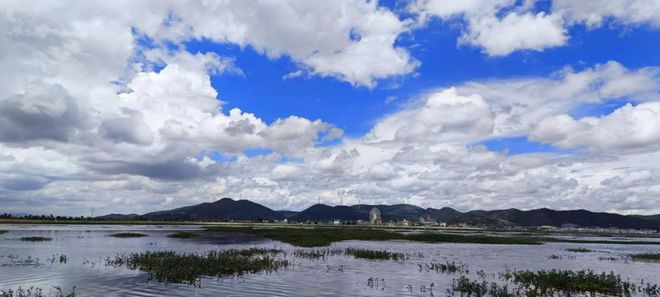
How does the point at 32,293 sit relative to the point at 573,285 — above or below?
above

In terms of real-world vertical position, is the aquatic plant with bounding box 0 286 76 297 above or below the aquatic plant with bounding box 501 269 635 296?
above

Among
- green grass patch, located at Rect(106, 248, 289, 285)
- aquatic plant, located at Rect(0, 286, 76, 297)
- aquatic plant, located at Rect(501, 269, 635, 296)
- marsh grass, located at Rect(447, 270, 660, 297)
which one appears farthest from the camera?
aquatic plant, located at Rect(501, 269, 635, 296)

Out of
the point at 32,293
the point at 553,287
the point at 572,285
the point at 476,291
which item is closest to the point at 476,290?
the point at 476,291

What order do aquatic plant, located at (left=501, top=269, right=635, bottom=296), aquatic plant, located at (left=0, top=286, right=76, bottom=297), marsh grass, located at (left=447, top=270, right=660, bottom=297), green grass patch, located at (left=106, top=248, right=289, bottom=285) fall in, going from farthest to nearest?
1. aquatic plant, located at (left=501, top=269, right=635, bottom=296)
2. green grass patch, located at (left=106, top=248, right=289, bottom=285)
3. marsh grass, located at (left=447, top=270, right=660, bottom=297)
4. aquatic plant, located at (left=0, top=286, right=76, bottom=297)

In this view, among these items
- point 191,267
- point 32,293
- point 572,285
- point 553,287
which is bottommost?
point 553,287

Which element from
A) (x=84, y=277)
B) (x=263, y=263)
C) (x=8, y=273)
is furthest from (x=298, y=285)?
(x=8, y=273)

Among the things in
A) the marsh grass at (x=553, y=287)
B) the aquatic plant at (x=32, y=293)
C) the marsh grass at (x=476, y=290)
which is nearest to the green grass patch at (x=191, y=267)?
the aquatic plant at (x=32, y=293)

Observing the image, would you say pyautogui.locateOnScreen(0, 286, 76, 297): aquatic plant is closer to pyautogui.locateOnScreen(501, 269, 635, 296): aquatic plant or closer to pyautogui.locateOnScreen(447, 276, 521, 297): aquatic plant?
pyautogui.locateOnScreen(447, 276, 521, 297): aquatic plant

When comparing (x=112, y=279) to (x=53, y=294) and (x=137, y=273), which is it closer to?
(x=137, y=273)

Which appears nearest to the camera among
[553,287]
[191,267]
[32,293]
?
[32,293]

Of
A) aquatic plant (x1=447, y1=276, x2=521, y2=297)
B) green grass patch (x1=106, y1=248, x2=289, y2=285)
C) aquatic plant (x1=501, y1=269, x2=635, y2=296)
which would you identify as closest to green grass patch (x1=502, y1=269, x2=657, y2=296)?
aquatic plant (x1=501, y1=269, x2=635, y2=296)

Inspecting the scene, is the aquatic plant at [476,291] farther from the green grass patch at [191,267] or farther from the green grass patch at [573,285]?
the green grass patch at [191,267]

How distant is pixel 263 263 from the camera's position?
144 feet

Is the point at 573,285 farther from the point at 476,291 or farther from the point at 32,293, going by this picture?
the point at 32,293
